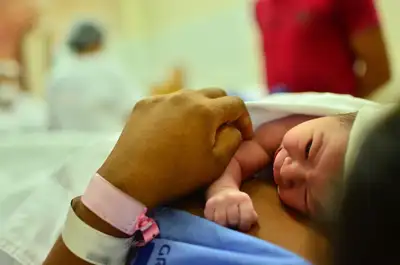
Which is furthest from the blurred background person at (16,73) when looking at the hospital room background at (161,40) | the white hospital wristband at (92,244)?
the white hospital wristband at (92,244)

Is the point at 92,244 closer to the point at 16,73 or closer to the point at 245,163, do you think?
the point at 245,163

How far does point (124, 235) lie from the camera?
0.65m

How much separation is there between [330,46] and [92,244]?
0.85m

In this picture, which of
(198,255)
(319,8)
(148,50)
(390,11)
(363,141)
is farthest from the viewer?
(148,50)

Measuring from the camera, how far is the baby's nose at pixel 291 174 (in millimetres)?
652

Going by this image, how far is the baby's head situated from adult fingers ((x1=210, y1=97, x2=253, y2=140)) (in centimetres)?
7

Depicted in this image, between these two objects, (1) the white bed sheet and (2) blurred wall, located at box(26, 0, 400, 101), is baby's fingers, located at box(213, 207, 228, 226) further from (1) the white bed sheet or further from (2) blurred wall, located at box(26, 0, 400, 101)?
(2) blurred wall, located at box(26, 0, 400, 101)

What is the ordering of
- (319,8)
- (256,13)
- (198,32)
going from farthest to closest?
(198,32)
(256,13)
(319,8)

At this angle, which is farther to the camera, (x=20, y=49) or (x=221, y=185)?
(x=20, y=49)

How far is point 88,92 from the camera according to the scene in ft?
6.36

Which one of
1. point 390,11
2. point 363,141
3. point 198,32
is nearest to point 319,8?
point 390,11

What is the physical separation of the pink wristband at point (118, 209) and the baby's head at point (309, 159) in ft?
0.46

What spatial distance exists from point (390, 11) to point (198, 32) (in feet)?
2.88

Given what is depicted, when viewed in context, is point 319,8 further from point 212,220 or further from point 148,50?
point 148,50
